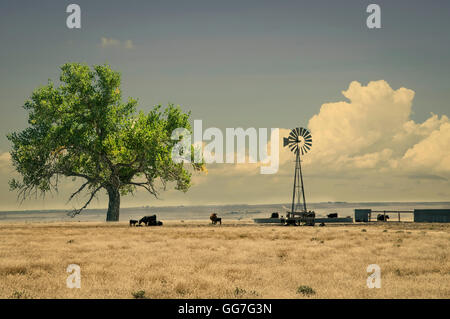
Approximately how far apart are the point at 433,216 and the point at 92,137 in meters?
43.9

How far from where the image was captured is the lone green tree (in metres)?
49.5

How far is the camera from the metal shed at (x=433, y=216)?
57031 millimetres

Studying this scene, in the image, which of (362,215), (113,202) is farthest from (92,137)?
(362,215)

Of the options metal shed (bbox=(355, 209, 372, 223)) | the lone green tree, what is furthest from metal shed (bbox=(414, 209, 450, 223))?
the lone green tree

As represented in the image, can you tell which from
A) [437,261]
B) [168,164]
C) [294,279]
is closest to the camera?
[294,279]

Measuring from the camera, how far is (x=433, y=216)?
191 ft

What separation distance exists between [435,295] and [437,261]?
299 inches

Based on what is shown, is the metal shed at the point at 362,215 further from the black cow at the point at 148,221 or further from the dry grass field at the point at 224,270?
the dry grass field at the point at 224,270

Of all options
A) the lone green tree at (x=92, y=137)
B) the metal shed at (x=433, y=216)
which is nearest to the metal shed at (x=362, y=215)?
the metal shed at (x=433, y=216)

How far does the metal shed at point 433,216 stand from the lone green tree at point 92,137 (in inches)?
1215

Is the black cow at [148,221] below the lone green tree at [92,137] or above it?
below
